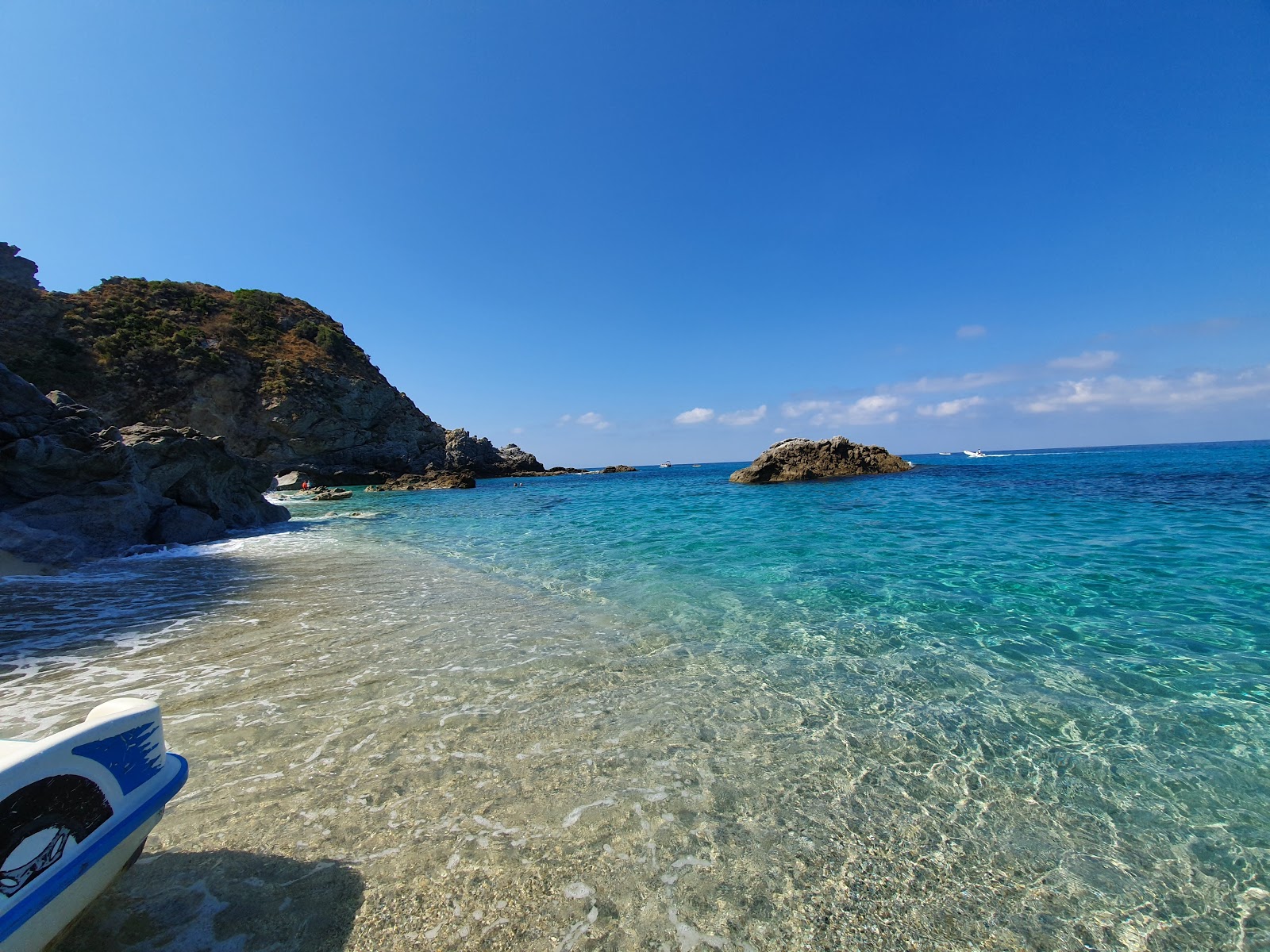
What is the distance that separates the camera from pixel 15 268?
5328cm

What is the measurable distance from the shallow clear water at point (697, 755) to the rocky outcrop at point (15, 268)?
240ft

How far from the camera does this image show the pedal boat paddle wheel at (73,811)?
1.86m

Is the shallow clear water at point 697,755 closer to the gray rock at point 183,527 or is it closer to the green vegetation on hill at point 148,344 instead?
the gray rock at point 183,527

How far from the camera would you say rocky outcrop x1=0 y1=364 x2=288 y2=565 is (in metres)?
13.5

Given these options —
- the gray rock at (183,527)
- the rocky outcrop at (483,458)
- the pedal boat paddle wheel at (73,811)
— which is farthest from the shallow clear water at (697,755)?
the rocky outcrop at (483,458)

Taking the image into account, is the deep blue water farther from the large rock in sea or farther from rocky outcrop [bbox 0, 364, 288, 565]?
the large rock in sea

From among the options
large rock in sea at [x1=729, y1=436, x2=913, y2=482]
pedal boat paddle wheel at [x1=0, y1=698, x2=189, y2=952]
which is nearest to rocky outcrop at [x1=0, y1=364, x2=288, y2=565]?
pedal boat paddle wheel at [x1=0, y1=698, x2=189, y2=952]

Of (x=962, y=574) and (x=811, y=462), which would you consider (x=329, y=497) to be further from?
(x=962, y=574)

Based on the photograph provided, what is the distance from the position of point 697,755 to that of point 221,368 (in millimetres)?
68270

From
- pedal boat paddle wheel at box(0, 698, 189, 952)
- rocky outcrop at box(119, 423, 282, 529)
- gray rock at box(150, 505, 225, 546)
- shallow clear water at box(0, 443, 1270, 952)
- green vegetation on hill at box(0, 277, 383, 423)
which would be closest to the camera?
pedal boat paddle wheel at box(0, 698, 189, 952)

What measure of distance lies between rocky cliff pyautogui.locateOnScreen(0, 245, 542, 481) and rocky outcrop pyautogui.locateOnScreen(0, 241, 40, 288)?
0.11m

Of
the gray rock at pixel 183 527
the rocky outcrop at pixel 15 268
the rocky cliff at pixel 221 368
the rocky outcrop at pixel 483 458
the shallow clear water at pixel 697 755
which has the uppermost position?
the rocky outcrop at pixel 15 268

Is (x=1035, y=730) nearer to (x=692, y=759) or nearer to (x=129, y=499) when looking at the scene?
(x=692, y=759)

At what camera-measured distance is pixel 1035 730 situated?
15.5 ft
